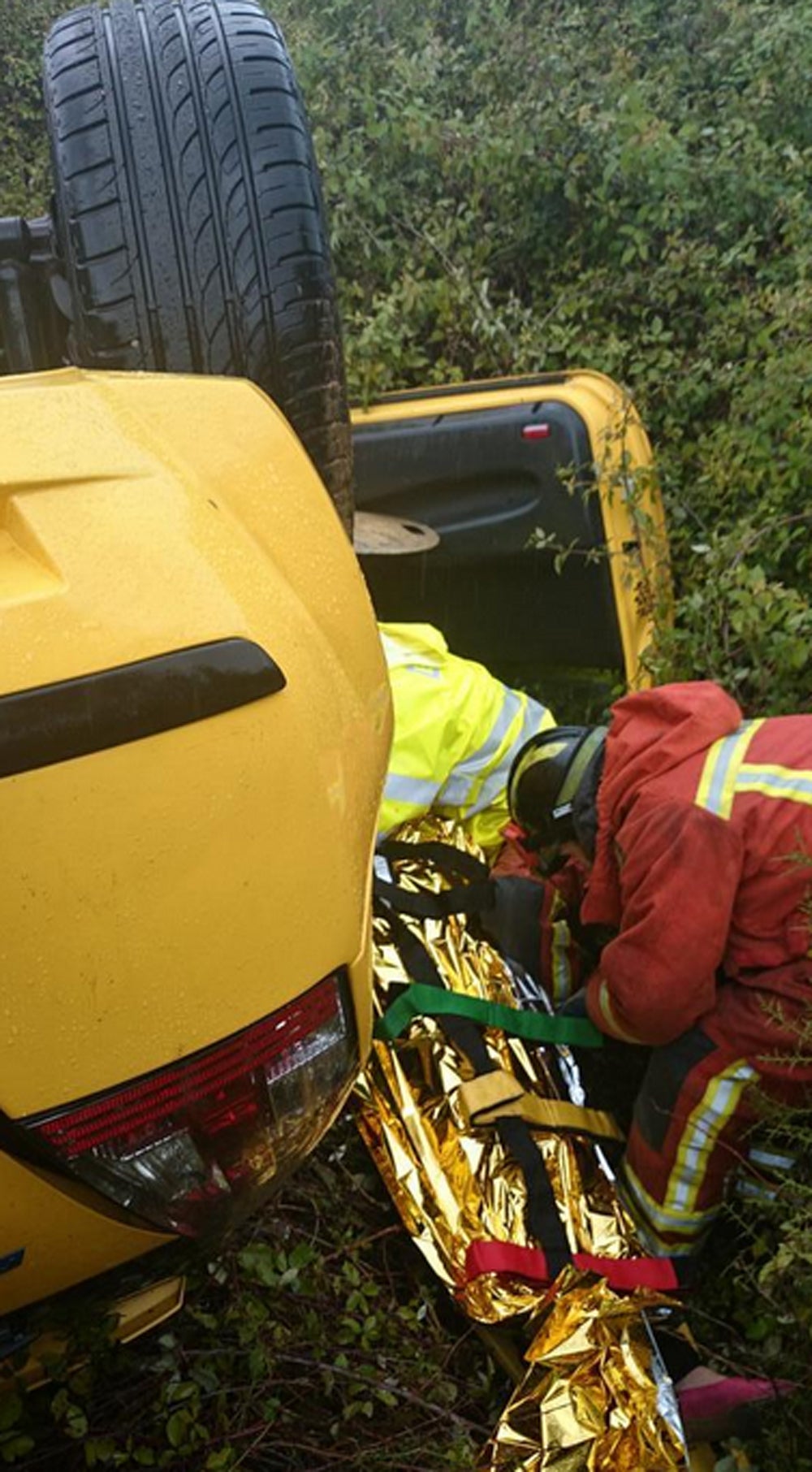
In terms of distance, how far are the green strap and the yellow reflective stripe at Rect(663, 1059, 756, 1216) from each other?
28 centimetres

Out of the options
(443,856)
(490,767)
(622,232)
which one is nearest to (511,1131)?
(443,856)

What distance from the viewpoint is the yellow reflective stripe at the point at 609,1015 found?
2.58 m

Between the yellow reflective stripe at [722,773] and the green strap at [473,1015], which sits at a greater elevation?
the yellow reflective stripe at [722,773]

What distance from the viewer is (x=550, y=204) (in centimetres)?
426

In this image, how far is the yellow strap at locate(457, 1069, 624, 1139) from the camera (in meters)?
2.36

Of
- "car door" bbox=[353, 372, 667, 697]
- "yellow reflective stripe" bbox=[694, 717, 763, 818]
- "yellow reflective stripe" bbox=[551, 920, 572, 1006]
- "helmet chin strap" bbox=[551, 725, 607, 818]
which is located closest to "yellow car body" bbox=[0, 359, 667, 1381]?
"yellow reflective stripe" bbox=[694, 717, 763, 818]

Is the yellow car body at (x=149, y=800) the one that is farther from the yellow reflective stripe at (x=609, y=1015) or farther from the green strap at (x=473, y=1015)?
the yellow reflective stripe at (x=609, y=1015)

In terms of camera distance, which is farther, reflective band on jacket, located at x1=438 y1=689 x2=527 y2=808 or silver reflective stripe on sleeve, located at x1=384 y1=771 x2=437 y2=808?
reflective band on jacket, located at x1=438 y1=689 x2=527 y2=808

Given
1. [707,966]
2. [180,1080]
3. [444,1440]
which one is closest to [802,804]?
[707,966]

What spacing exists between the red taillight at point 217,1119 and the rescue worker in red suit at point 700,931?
3.61ft

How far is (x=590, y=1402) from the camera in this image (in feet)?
6.36

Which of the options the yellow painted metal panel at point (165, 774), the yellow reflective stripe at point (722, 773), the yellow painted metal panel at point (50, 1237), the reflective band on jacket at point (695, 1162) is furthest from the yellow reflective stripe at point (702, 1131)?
the yellow painted metal panel at point (50, 1237)

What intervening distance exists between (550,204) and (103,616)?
3494mm

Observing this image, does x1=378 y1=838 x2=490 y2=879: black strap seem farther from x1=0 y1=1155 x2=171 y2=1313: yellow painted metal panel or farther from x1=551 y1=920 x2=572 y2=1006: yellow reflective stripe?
x1=0 y1=1155 x2=171 y2=1313: yellow painted metal panel
